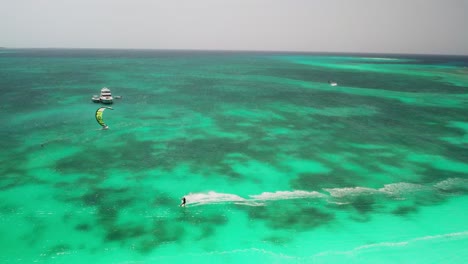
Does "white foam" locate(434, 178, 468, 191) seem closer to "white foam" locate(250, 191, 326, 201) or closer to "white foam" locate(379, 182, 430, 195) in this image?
"white foam" locate(379, 182, 430, 195)

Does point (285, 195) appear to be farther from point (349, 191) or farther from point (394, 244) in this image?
point (394, 244)

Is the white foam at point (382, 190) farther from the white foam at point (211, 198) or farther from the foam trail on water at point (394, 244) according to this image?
the white foam at point (211, 198)

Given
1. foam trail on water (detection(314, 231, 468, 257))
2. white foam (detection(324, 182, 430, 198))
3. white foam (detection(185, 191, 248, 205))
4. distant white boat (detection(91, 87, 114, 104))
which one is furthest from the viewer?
distant white boat (detection(91, 87, 114, 104))

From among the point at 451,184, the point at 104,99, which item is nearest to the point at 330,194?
the point at 451,184

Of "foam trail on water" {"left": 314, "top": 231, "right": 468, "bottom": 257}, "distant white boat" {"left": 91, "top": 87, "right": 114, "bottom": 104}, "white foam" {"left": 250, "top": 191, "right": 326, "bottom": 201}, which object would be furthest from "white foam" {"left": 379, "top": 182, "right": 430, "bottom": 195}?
"distant white boat" {"left": 91, "top": 87, "right": 114, "bottom": 104}

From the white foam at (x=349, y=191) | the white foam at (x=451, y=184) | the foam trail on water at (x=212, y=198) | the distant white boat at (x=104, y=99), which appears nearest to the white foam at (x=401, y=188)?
the white foam at (x=349, y=191)

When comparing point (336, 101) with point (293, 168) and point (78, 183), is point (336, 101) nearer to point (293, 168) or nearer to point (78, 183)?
point (293, 168)

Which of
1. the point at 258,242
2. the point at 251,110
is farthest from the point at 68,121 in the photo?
the point at 258,242

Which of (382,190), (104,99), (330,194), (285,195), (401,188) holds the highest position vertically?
(104,99)
